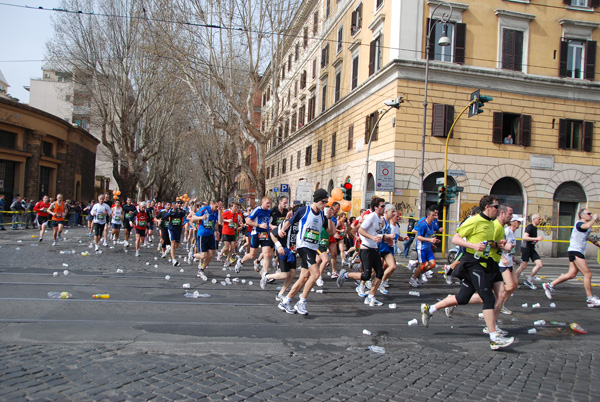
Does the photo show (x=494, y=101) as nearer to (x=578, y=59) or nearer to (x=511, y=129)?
(x=511, y=129)

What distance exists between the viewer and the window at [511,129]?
21.5 meters

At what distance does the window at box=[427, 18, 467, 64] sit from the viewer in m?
21.0

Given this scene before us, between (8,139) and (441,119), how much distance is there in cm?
2506

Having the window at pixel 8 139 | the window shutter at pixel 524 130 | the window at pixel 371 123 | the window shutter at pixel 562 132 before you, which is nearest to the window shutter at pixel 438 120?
the window at pixel 371 123

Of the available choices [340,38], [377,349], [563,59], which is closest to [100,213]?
[377,349]

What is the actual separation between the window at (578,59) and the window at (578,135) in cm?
218

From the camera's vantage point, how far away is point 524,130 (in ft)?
71.3

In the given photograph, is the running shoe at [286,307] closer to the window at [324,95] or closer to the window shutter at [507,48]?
the window shutter at [507,48]

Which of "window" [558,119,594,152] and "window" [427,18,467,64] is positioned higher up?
"window" [427,18,467,64]

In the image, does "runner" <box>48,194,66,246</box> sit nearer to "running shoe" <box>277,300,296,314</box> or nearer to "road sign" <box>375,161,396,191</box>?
"road sign" <box>375,161,396,191</box>

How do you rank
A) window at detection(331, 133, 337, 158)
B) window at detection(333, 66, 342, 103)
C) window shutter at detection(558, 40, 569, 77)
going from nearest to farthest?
1. window shutter at detection(558, 40, 569, 77)
2. window at detection(333, 66, 342, 103)
3. window at detection(331, 133, 337, 158)

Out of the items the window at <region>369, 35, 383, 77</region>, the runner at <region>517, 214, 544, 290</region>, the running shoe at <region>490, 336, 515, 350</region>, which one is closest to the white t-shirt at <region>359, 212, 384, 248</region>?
Result: the running shoe at <region>490, 336, 515, 350</region>

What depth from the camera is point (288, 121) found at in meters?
43.1

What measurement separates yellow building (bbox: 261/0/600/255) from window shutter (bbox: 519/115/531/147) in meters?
0.05
